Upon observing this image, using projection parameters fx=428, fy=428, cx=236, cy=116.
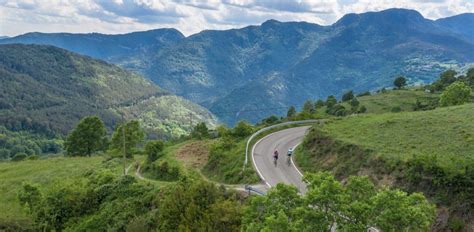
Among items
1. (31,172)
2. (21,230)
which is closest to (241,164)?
(21,230)

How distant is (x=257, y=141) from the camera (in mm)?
51531

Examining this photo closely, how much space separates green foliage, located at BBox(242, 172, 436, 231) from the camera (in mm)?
16984

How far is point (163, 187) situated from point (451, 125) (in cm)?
2627

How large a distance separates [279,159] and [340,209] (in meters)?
26.5

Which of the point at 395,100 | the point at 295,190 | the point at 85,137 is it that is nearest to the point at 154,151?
the point at 85,137

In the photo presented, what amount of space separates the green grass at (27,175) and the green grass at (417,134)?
116 ft

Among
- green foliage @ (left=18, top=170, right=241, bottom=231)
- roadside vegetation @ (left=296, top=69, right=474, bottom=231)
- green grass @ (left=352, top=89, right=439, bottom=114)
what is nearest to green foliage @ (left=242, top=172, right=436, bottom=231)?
green foliage @ (left=18, top=170, right=241, bottom=231)

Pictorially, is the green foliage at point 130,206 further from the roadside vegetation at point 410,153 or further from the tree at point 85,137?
the tree at point 85,137

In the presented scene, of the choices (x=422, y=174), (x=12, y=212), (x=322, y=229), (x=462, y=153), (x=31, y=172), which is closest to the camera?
(x=322, y=229)

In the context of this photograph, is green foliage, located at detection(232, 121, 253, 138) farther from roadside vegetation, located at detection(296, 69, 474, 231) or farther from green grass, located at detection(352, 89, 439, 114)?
green grass, located at detection(352, 89, 439, 114)

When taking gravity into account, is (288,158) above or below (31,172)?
above

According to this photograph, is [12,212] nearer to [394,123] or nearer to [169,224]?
[169,224]

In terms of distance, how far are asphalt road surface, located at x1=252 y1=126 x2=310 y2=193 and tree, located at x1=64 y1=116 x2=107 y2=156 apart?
4497 cm

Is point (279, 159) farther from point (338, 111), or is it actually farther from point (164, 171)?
point (338, 111)
